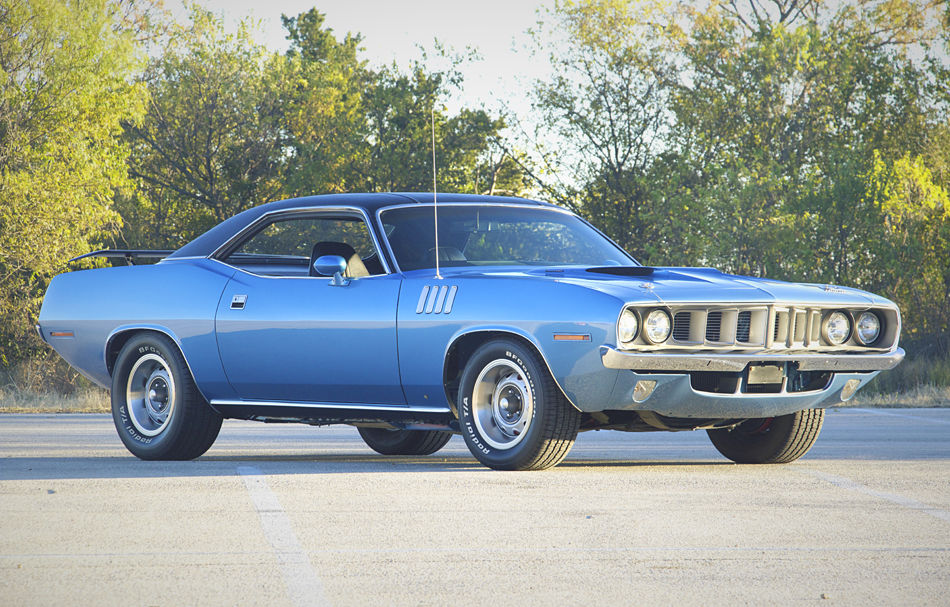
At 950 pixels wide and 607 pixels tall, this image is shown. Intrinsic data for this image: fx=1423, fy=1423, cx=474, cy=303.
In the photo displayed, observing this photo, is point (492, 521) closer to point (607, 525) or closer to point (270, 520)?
A: point (607, 525)

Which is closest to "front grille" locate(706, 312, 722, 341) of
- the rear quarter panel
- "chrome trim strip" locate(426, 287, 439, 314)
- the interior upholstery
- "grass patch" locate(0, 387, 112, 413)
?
"chrome trim strip" locate(426, 287, 439, 314)

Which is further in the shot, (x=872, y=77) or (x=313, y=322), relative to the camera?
(x=872, y=77)

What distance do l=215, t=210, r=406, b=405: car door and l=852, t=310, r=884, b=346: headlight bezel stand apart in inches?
106

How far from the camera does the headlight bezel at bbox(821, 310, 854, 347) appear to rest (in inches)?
322

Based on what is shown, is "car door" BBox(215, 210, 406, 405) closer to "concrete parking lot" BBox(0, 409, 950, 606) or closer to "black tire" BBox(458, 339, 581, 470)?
"concrete parking lot" BBox(0, 409, 950, 606)

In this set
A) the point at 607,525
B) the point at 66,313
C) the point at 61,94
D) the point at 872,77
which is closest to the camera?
the point at 607,525

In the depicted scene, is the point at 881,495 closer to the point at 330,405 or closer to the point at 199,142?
the point at 330,405

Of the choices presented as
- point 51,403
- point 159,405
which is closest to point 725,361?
point 159,405

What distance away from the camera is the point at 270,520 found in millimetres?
6246

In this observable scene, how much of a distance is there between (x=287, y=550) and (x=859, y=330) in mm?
4229

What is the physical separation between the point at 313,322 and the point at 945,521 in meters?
3.95

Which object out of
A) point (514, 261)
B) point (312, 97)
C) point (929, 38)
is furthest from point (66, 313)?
point (929, 38)

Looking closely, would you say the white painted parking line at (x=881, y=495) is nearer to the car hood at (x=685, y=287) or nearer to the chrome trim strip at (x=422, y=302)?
the car hood at (x=685, y=287)

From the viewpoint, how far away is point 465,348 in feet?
26.8
